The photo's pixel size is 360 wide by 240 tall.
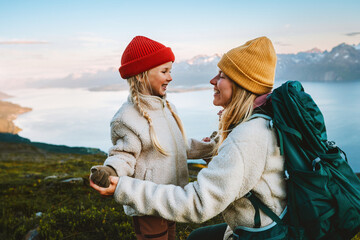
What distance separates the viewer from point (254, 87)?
263cm

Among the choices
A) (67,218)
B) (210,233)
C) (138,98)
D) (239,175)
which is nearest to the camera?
(239,175)

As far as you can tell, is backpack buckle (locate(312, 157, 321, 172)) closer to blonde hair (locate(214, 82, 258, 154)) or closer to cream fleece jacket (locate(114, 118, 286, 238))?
cream fleece jacket (locate(114, 118, 286, 238))

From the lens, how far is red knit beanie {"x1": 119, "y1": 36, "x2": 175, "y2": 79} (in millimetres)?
3695

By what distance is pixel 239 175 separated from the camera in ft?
7.15

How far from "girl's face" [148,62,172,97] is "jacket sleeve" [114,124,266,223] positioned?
5.45 feet

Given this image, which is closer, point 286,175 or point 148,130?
point 286,175

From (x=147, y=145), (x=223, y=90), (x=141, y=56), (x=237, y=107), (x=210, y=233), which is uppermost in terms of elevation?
(x=141, y=56)

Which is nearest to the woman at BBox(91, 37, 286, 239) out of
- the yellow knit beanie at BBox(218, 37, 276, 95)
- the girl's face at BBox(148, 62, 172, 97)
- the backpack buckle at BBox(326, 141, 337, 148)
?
the yellow knit beanie at BBox(218, 37, 276, 95)

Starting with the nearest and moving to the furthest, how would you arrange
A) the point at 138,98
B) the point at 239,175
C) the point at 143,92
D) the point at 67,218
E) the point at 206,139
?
the point at 239,175
the point at 138,98
the point at 143,92
the point at 206,139
the point at 67,218

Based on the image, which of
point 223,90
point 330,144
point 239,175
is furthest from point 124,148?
point 330,144

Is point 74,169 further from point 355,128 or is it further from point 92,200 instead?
point 355,128

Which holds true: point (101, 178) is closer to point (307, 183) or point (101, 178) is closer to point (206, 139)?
point (307, 183)

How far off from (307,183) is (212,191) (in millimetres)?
748

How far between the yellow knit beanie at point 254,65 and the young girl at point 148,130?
1.31 metres
